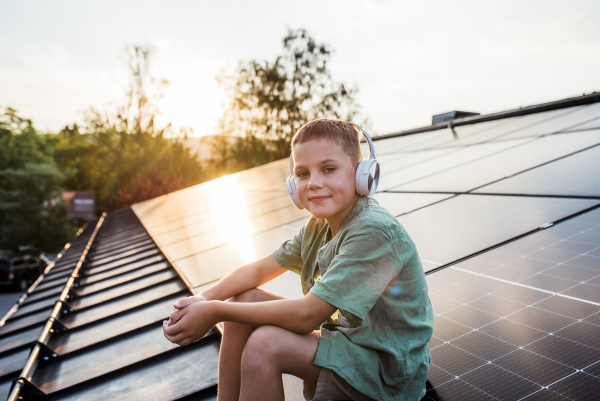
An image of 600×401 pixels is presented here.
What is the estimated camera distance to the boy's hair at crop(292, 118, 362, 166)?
1.90m

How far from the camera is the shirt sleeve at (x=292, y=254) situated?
235 centimetres

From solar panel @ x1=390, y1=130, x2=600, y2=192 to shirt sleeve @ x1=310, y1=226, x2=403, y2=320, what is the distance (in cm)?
318

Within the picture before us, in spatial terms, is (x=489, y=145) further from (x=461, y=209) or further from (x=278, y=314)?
(x=278, y=314)

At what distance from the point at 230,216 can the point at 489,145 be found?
453 centimetres

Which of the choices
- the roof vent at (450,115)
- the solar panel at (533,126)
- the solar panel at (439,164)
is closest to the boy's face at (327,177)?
the solar panel at (439,164)

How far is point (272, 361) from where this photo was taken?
5.28 ft

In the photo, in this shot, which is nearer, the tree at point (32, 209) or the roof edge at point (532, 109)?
the roof edge at point (532, 109)

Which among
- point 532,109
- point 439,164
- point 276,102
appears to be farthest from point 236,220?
point 276,102

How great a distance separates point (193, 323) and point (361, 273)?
811 mm

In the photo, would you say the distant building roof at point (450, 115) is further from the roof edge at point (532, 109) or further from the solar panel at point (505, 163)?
the solar panel at point (505, 163)

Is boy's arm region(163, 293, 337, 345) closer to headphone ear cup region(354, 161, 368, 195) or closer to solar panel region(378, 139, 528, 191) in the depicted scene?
headphone ear cup region(354, 161, 368, 195)

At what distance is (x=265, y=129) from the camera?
38875 millimetres

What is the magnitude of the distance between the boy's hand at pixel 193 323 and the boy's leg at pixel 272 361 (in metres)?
0.31

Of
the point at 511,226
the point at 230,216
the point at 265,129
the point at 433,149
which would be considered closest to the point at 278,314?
the point at 511,226
